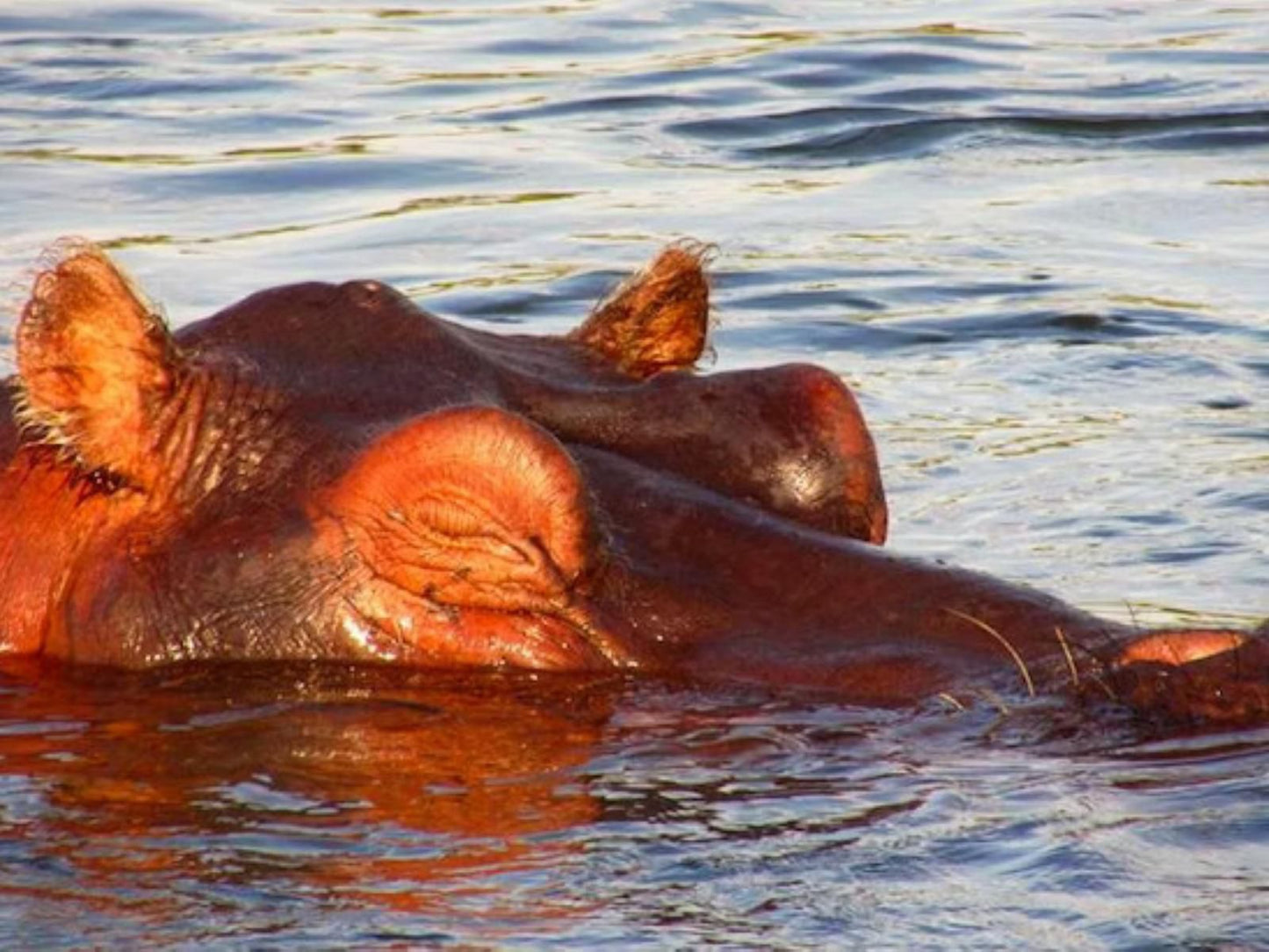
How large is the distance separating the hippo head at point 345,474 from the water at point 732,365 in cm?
13

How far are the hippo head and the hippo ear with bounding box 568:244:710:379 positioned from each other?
251 millimetres

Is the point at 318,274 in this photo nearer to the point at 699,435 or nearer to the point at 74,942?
the point at 699,435

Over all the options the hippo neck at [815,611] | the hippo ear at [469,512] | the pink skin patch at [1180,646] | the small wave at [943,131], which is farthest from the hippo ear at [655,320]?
the small wave at [943,131]

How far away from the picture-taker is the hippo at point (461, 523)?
577cm

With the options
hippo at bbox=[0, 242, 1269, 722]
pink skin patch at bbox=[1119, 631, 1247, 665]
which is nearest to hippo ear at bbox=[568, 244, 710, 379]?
hippo at bbox=[0, 242, 1269, 722]

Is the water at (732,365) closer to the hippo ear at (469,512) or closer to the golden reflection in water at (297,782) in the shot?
the golden reflection in water at (297,782)

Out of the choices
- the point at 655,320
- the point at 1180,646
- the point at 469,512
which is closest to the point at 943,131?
the point at 655,320

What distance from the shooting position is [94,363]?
6.07m

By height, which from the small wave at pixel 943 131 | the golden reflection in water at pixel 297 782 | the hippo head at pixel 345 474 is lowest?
the small wave at pixel 943 131

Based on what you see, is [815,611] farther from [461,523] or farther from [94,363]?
[94,363]

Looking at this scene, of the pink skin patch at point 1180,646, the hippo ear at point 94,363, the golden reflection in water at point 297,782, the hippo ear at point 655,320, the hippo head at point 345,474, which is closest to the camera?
the golden reflection in water at point 297,782

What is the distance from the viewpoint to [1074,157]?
14359 mm

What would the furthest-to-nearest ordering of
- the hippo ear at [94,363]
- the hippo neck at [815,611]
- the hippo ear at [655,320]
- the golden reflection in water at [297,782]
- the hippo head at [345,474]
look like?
the hippo ear at [655,320] < the hippo ear at [94,363] < the hippo head at [345,474] < the hippo neck at [815,611] < the golden reflection in water at [297,782]

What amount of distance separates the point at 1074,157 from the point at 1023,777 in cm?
912
